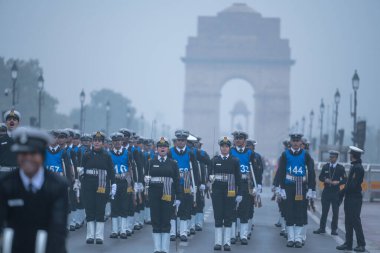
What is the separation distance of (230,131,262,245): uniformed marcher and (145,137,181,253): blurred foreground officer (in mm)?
3266

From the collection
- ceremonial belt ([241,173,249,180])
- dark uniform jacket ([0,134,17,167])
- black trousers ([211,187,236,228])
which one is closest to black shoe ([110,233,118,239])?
black trousers ([211,187,236,228])

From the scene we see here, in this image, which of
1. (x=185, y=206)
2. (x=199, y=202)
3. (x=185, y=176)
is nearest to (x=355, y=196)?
(x=185, y=176)

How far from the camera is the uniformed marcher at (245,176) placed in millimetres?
18766

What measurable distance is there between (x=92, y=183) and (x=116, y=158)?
1.66 meters

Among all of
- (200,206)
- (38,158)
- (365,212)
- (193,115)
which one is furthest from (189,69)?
(38,158)

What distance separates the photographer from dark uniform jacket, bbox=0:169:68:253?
7.18m

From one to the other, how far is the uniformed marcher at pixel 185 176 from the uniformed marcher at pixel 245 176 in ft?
3.34

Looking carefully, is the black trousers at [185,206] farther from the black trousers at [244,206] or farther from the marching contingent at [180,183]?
the black trousers at [244,206]

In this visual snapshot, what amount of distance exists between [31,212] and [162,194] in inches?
328

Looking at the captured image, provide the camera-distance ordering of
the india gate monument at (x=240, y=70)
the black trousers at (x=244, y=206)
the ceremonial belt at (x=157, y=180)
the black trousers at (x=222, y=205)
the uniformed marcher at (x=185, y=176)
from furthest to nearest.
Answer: the india gate monument at (x=240, y=70) < the black trousers at (x=244, y=206) < the uniformed marcher at (x=185, y=176) < the black trousers at (x=222, y=205) < the ceremonial belt at (x=157, y=180)

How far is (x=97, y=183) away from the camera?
56.9 feet

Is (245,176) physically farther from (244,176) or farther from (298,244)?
(298,244)

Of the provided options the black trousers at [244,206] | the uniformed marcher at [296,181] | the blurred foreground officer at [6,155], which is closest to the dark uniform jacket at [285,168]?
the uniformed marcher at [296,181]

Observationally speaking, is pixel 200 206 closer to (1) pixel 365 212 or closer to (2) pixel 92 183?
(2) pixel 92 183
